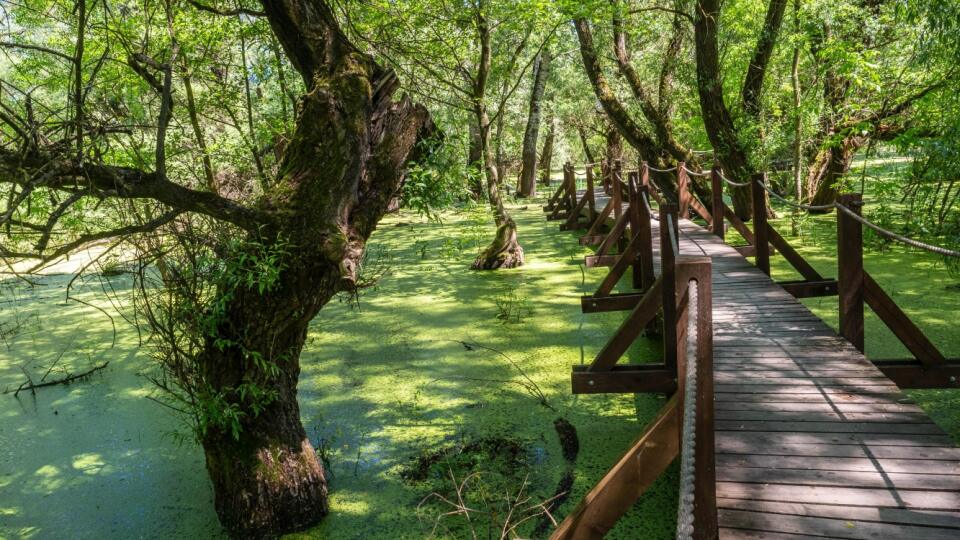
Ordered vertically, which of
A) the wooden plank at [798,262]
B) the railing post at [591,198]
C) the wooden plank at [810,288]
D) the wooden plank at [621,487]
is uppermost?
the railing post at [591,198]

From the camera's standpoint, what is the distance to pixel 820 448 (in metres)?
2.71

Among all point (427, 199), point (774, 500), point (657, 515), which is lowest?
point (657, 515)

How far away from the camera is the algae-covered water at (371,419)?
153 inches

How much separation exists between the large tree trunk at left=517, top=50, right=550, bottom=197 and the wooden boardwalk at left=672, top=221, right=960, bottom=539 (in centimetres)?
1163

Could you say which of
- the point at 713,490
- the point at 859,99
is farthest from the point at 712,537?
the point at 859,99

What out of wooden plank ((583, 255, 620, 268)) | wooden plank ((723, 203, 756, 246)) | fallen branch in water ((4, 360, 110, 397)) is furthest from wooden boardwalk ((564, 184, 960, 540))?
fallen branch in water ((4, 360, 110, 397))

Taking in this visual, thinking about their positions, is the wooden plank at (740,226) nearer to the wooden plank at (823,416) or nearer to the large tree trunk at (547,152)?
the wooden plank at (823,416)

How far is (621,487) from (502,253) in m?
7.27

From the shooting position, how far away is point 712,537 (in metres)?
2.08

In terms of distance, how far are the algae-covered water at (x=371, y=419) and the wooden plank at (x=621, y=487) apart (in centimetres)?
71

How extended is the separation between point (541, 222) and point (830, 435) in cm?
1202

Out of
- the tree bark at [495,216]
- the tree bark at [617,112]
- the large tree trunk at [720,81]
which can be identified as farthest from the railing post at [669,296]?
the tree bark at [617,112]

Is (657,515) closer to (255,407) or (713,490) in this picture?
(713,490)

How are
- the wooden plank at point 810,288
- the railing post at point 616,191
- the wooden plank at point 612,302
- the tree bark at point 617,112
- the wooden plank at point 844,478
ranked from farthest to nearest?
1. the tree bark at point 617,112
2. the railing post at point 616,191
3. the wooden plank at point 612,302
4. the wooden plank at point 810,288
5. the wooden plank at point 844,478
